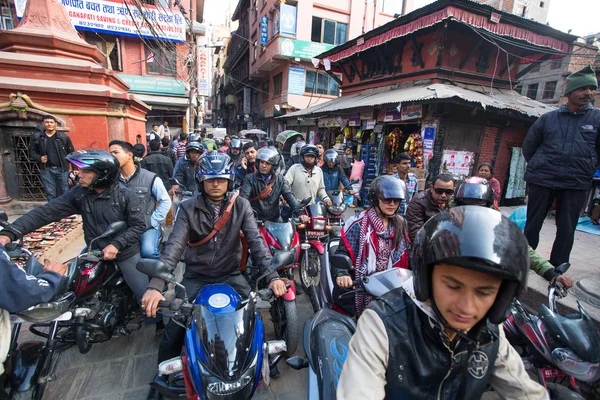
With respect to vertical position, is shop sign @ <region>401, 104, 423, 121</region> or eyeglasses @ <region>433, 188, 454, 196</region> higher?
shop sign @ <region>401, 104, 423, 121</region>

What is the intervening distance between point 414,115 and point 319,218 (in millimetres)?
6100

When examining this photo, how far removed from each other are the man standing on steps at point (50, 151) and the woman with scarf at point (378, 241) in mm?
6090

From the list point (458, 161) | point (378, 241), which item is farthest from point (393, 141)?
point (378, 241)

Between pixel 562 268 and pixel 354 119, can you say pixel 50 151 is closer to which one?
pixel 562 268

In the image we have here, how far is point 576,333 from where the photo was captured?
1.80 m

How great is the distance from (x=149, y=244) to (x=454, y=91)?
8359 millimetres

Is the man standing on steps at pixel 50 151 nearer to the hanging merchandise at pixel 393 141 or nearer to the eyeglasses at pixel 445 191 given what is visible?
the eyeglasses at pixel 445 191

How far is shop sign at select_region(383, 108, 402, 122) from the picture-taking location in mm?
9492

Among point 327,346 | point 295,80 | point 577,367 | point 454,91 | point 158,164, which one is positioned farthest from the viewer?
point 295,80

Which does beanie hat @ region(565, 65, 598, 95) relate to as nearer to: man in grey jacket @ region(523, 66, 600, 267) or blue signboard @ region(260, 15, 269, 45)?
man in grey jacket @ region(523, 66, 600, 267)

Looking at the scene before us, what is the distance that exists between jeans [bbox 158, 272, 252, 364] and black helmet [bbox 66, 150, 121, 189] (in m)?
1.22

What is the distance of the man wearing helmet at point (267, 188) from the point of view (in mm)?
4219

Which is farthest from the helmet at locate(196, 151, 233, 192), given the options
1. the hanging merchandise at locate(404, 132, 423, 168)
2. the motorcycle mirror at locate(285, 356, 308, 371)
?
the hanging merchandise at locate(404, 132, 423, 168)

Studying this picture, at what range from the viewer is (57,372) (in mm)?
2596
